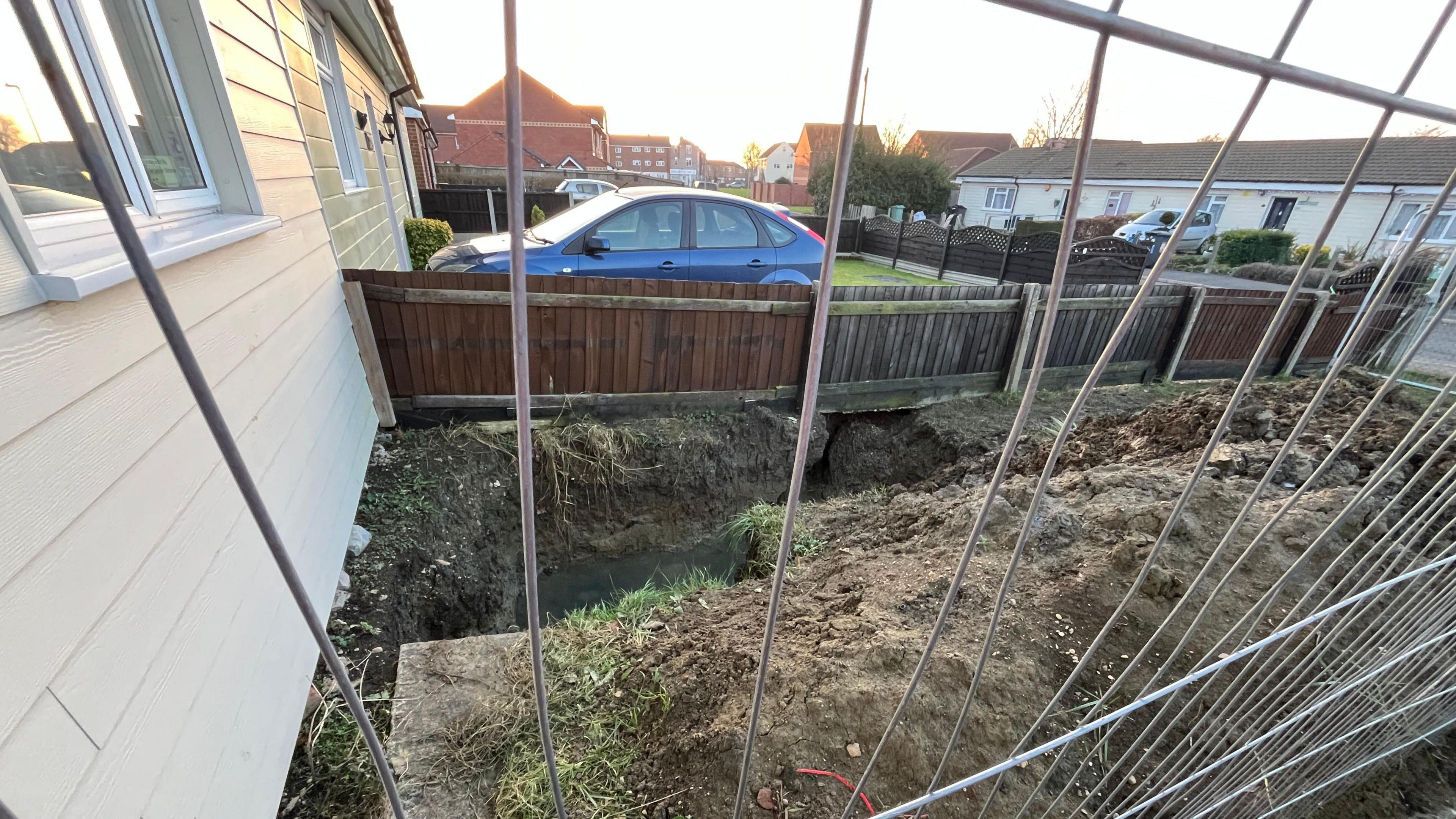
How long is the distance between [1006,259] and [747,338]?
860 cm

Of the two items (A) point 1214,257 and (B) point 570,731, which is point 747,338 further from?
(A) point 1214,257

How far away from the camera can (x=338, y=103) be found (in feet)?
15.2

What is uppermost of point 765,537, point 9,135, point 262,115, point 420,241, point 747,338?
point 262,115

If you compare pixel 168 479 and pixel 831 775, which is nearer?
pixel 168 479

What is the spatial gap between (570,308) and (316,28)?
9.92 feet

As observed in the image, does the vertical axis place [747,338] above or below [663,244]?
below

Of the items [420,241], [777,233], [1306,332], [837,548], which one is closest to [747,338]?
[777,233]

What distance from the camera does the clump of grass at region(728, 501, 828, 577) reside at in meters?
3.45

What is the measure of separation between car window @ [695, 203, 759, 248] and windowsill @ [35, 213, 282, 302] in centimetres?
327

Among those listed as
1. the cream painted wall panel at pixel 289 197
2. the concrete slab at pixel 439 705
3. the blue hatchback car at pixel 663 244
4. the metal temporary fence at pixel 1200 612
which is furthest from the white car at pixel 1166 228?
the concrete slab at pixel 439 705

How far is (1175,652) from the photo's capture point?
1.14 metres

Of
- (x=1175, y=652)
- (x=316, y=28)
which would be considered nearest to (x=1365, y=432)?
(x=1175, y=652)

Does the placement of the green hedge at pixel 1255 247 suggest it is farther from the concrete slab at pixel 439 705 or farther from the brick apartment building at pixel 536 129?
the brick apartment building at pixel 536 129

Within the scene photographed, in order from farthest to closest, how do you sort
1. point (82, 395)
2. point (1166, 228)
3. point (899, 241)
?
point (1166, 228)
point (899, 241)
point (82, 395)
